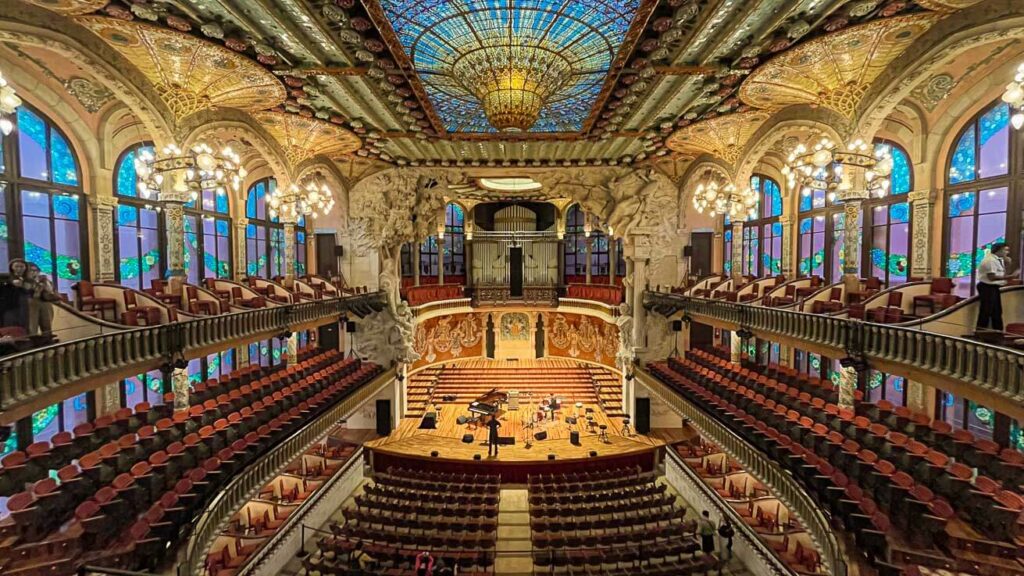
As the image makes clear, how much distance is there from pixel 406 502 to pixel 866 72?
590 inches

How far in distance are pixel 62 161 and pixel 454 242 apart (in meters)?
16.6

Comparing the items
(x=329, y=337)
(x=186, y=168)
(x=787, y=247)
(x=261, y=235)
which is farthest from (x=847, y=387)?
(x=261, y=235)

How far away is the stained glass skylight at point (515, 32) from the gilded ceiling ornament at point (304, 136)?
4294 mm

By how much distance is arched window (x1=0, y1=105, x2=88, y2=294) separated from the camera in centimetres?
994

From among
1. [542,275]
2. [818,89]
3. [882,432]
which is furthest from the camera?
[542,275]

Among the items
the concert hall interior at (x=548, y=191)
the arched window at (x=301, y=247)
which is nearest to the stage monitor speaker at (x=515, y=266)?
the concert hall interior at (x=548, y=191)

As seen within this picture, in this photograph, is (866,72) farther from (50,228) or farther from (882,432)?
(50,228)

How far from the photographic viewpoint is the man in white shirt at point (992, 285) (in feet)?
21.9

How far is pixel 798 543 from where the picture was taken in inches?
414

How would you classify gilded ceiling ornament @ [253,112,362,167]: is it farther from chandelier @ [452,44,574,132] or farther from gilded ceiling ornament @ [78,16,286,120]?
chandelier @ [452,44,574,132]

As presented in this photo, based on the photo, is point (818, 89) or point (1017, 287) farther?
point (818, 89)

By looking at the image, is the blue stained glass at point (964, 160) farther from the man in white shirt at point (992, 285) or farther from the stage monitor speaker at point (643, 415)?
the stage monitor speaker at point (643, 415)

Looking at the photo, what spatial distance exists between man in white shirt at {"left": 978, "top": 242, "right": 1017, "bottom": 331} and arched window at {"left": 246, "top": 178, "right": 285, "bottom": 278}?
20.3m

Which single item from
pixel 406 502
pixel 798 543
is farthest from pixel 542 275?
pixel 798 543
